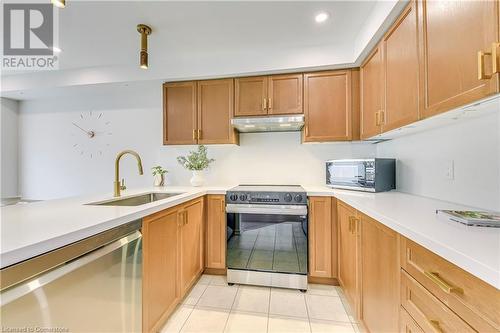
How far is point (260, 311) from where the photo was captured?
1.72 meters

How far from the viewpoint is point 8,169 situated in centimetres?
316

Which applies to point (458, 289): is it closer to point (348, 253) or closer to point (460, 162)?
point (460, 162)

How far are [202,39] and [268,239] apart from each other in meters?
2.07

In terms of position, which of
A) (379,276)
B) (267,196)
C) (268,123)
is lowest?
(379,276)

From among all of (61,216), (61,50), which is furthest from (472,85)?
(61,50)

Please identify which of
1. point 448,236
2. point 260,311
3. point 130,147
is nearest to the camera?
point 448,236

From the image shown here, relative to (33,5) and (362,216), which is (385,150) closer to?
(362,216)

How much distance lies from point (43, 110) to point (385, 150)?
472cm

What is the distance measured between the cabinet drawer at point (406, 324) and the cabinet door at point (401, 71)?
106 centimetres

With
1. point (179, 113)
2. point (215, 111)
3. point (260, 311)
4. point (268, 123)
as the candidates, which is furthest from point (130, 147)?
point (260, 311)

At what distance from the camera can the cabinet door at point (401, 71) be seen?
131 centimetres

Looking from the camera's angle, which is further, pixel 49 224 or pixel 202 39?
pixel 202 39

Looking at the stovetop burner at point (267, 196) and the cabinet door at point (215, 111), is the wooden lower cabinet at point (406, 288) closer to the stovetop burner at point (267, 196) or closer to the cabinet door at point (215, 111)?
the stovetop burner at point (267, 196)

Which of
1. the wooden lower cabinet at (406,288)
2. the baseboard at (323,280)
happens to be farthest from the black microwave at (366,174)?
the baseboard at (323,280)
